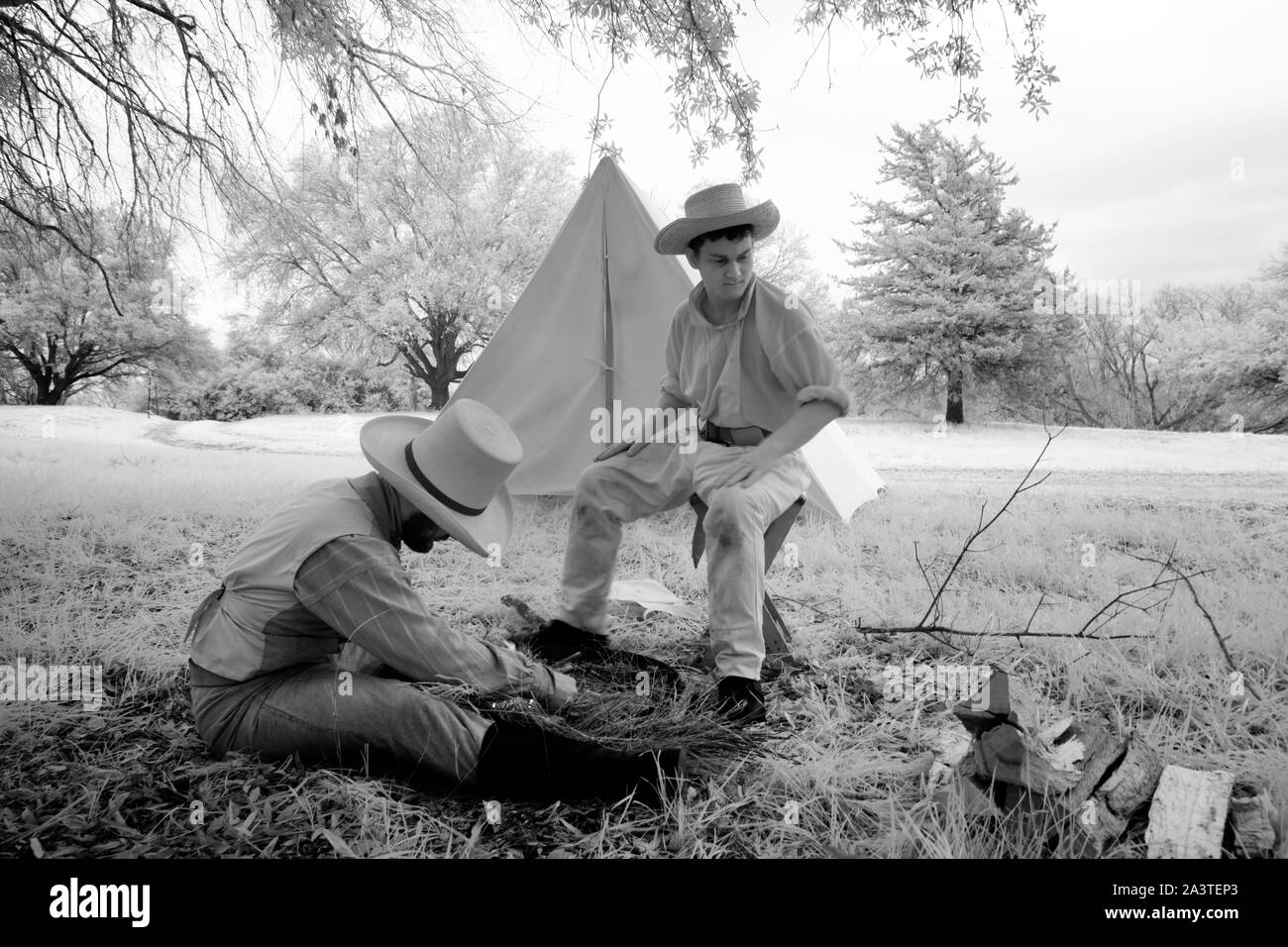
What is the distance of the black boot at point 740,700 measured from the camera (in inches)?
79.3

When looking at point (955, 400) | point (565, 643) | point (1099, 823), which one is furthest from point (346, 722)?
point (955, 400)

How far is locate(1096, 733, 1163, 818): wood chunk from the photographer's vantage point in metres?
1.39

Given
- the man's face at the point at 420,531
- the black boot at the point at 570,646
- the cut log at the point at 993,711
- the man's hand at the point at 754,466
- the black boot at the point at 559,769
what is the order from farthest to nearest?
1. the black boot at the point at 570,646
2. the man's hand at the point at 754,466
3. the man's face at the point at 420,531
4. the black boot at the point at 559,769
5. the cut log at the point at 993,711

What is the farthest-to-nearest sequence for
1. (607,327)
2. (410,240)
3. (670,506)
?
1. (410,240)
2. (607,327)
3. (670,506)

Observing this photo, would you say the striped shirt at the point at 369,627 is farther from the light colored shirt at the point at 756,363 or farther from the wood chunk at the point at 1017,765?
the light colored shirt at the point at 756,363

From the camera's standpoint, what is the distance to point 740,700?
80.2 inches

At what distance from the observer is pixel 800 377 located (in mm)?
2301

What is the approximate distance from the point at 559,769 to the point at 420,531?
62 centimetres

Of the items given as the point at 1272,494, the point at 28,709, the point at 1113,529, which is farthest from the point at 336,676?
the point at 1272,494

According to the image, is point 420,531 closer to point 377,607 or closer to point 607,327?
point 377,607

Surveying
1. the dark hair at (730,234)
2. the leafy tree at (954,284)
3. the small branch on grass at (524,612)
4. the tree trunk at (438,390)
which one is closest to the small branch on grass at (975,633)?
the small branch on grass at (524,612)

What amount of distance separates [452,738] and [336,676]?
0.29m

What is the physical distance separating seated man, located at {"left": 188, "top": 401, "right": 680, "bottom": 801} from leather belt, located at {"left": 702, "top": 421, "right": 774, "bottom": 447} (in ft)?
3.18

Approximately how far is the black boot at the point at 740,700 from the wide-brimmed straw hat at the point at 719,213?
1354 millimetres
